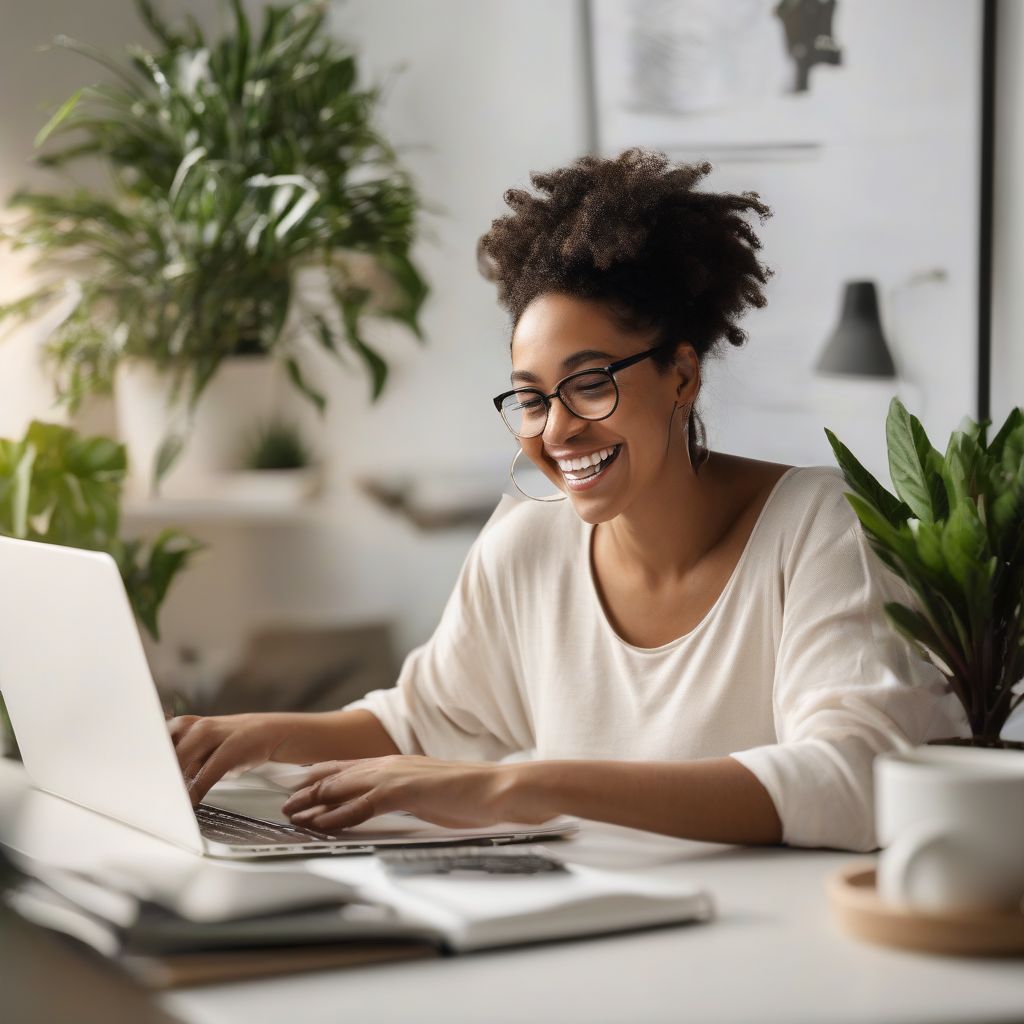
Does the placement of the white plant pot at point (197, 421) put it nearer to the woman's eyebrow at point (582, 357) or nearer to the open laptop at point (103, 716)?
the woman's eyebrow at point (582, 357)

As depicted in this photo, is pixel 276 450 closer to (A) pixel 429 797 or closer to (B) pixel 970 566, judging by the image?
(A) pixel 429 797

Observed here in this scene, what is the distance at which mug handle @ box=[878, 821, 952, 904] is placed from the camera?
87cm

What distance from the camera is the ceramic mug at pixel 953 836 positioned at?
2.83 feet

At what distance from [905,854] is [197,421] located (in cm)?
230

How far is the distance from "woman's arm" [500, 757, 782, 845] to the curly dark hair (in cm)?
49

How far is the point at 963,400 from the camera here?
233 centimetres

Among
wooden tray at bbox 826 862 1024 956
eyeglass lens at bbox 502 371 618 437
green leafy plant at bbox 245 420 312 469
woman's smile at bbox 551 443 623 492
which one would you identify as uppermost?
eyeglass lens at bbox 502 371 618 437

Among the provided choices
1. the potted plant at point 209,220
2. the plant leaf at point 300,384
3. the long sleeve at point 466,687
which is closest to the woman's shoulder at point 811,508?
the long sleeve at point 466,687

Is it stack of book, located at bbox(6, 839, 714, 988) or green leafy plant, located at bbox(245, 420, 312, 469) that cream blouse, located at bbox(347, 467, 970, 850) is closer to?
stack of book, located at bbox(6, 839, 714, 988)

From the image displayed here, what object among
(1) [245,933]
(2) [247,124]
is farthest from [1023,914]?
(2) [247,124]

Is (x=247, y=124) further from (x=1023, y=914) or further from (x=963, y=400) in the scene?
(x=1023, y=914)

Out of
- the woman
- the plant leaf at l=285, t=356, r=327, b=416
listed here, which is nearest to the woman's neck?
the woman

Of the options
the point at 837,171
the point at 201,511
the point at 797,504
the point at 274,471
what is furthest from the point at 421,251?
the point at 797,504

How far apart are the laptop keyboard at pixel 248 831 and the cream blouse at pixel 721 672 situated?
0.37 metres
